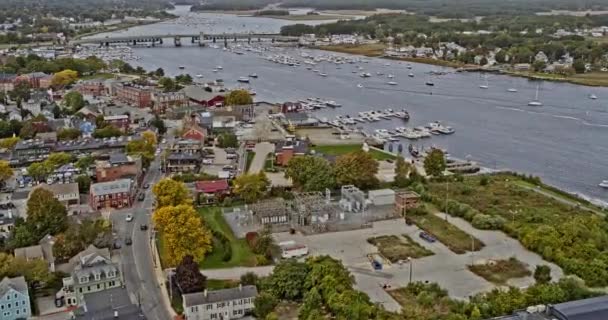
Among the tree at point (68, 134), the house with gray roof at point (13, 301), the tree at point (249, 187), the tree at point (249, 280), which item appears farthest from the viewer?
the tree at point (68, 134)

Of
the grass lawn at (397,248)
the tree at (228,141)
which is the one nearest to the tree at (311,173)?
the grass lawn at (397,248)

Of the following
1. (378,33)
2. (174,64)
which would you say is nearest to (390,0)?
(378,33)

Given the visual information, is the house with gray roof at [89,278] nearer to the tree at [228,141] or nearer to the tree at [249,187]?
the tree at [249,187]

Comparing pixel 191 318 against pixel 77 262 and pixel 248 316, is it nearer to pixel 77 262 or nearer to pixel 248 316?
pixel 248 316

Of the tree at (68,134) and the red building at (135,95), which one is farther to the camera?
the red building at (135,95)

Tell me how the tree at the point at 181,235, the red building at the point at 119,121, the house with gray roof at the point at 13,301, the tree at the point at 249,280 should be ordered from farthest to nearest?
1. the red building at the point at 119,121
2. the tree at the point at 181,235
3. the tree at the point at 249,280
4. the house with gray roof at the point at 13,301

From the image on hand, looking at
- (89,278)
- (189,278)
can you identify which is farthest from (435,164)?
(89,278)
